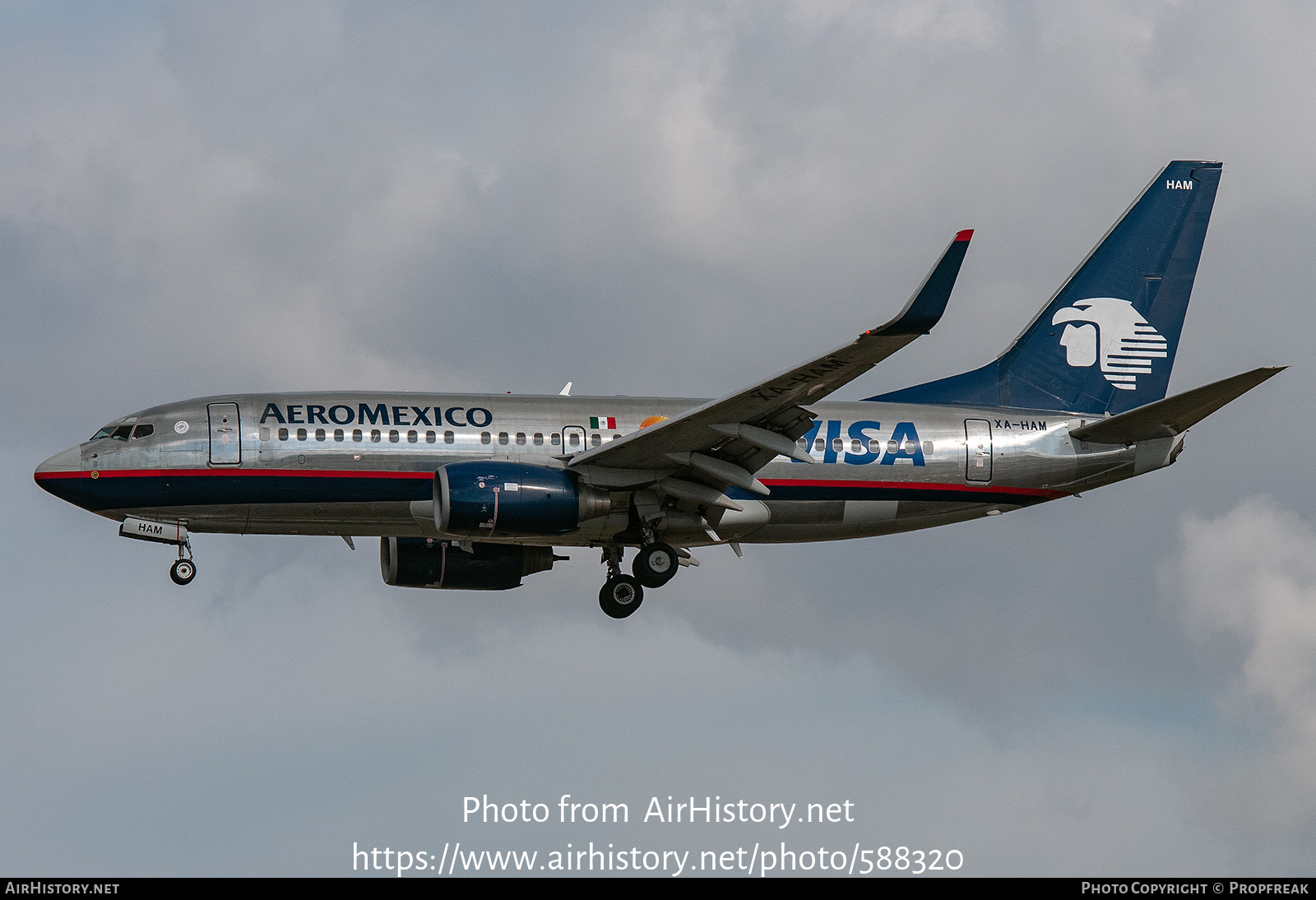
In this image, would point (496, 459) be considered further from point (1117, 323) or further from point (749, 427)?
point (1117, 323)

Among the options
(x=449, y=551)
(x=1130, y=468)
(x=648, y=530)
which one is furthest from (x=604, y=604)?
(x=1130, y=468)

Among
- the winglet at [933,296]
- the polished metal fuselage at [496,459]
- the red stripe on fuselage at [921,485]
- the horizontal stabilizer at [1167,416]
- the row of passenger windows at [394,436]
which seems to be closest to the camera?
the winglet at [933,296]

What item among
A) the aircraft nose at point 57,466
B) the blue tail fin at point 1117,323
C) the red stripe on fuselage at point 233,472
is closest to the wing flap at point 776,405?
the red stripe on fuselage at point 233,472

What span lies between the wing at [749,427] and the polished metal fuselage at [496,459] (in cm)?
90

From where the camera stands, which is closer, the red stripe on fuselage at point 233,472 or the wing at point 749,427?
the wing at point 749,427

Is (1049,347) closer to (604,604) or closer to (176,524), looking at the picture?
(604,604)

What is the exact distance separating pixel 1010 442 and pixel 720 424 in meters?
8.58

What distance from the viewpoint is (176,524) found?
35.1 metres

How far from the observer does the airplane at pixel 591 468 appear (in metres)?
33.7

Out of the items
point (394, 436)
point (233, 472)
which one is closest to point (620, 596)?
point (394, 436)

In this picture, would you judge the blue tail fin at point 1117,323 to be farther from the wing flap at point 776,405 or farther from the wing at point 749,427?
the wing flap at point 776,405

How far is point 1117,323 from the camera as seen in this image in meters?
42.8

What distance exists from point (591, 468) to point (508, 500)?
220 cm

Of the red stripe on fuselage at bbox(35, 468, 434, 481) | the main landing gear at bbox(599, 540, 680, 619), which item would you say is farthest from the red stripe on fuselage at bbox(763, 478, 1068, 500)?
the red stripe on fuselage at bbox(35, 468, 434, 481)
